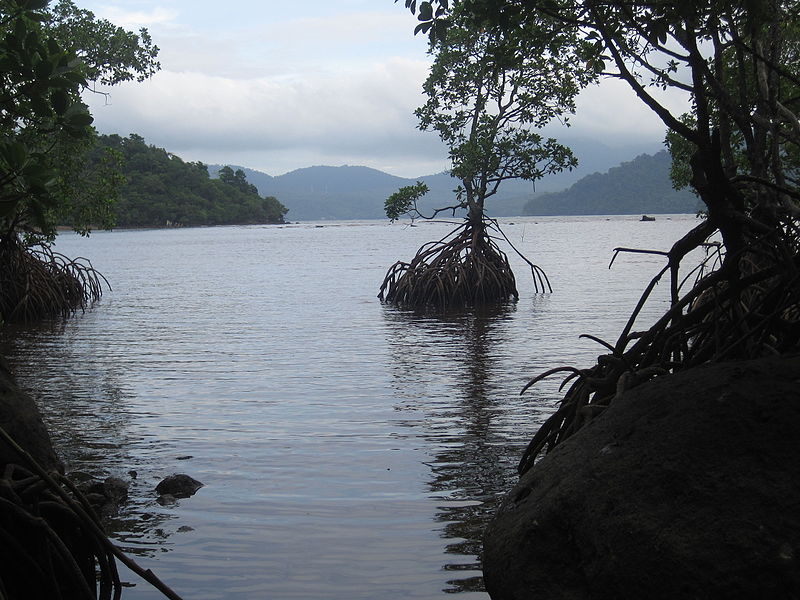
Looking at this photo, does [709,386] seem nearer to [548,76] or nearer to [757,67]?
[757,67]

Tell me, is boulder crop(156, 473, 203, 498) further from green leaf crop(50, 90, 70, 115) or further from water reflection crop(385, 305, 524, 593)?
green leaf crop(50, 90, 70, 115)

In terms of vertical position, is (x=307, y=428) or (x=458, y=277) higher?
(x=458, y=277)

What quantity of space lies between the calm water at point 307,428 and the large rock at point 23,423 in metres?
1.03

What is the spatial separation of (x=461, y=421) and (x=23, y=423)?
5083 millimetres

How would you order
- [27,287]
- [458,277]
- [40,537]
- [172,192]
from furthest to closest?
1. [172,192]
2. [458,277]
3. [27,287]
4. [40,537]

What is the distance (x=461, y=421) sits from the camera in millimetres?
8359

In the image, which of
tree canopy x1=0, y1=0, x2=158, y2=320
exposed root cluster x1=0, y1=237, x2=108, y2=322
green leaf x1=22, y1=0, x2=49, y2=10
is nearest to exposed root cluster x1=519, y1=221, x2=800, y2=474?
green leaf x1=22, y1=0, x2=49, y2=10

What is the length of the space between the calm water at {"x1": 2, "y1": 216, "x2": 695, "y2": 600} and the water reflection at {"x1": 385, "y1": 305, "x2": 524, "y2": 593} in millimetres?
25

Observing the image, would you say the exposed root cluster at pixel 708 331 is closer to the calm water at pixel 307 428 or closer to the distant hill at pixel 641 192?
the calm water at pixel 307 428

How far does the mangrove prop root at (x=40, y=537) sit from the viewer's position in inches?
131

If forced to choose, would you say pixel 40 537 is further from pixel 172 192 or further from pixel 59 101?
pixel 172 192

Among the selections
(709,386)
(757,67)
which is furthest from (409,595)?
(757,67)

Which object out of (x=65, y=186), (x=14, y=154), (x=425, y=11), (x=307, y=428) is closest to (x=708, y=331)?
(x=425, y=11)

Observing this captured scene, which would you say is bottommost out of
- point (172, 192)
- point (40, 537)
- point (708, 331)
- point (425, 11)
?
point (40, 537)
